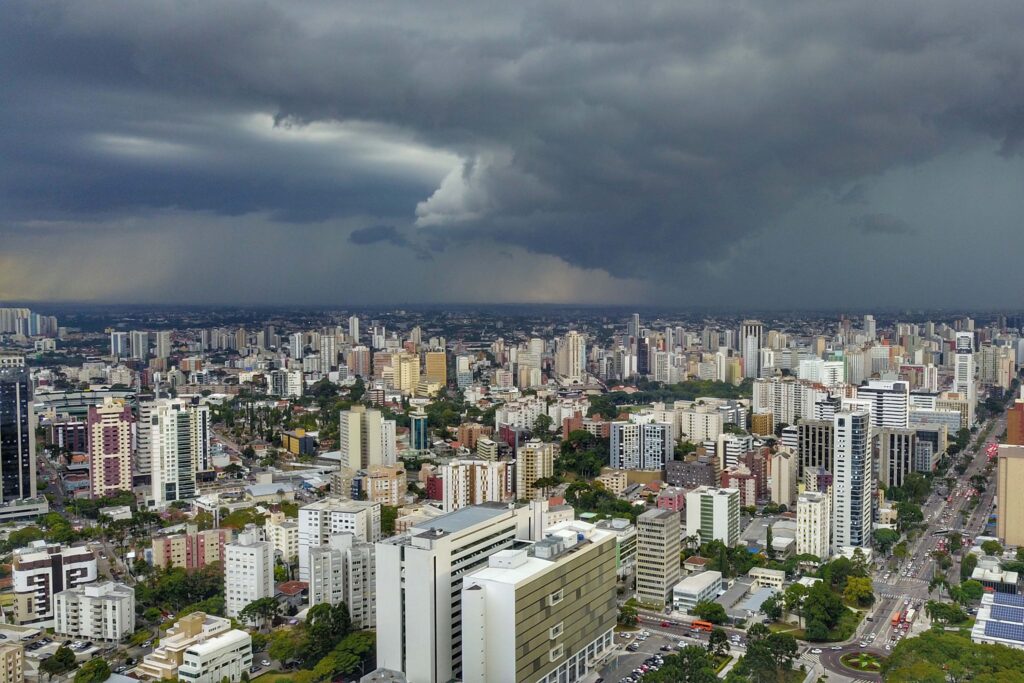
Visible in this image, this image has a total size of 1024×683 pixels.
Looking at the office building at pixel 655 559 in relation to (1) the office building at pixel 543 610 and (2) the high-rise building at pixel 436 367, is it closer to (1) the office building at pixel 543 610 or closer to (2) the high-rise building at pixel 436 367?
(1) the office building at pixel 543 610

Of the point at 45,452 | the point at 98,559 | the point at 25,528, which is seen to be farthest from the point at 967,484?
the point at 45,452

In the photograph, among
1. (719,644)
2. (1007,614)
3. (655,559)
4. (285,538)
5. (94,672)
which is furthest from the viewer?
(285,538)

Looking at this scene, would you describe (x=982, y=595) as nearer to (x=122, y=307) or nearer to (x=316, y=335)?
(x=122, y=307)

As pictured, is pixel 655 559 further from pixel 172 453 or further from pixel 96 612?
pixel 172 453

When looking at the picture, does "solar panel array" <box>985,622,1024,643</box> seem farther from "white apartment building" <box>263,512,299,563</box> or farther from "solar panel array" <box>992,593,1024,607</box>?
"white apartment building" <box>263,512,299,563</box>

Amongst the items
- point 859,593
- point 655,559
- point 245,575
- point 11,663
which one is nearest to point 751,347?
point 859,593

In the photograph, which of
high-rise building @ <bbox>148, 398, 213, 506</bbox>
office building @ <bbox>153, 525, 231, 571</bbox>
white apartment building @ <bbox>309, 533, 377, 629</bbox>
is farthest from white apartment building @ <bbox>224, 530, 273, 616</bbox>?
high-rise building @ <bbox>148, 398, 213, 506</bbox>

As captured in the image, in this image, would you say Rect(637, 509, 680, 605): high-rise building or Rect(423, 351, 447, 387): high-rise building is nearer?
Rect(637, 509, 680, 605): high-rise building

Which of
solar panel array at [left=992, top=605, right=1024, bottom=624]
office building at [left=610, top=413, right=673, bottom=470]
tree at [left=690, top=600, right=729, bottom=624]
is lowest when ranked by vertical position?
tree at [left=690, top=600, right=729, bottom=624]
